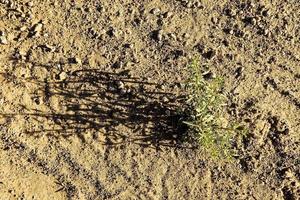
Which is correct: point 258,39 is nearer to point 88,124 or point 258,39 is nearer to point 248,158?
point 248,158

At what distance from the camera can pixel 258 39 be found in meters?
5.27

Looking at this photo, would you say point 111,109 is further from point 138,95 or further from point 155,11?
point 155,11

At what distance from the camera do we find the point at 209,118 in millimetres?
4898

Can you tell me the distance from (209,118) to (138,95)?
66cm

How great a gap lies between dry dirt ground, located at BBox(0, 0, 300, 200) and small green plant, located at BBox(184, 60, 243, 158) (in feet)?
0.32

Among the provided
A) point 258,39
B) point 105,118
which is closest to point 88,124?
point 105,118

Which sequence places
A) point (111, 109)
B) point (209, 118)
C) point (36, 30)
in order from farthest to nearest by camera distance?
point (36, 30)
point (111, 109)
point (209, 118)

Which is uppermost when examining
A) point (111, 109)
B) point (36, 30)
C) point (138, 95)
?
point (36, 30)

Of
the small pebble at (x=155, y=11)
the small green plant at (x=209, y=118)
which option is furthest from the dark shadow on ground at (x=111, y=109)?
the small pebble at (x=155, y=11)

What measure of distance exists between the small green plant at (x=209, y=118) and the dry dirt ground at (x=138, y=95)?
0.10m

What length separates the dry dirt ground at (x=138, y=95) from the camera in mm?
5004

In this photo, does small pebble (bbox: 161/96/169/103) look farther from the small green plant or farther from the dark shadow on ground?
the small green plant

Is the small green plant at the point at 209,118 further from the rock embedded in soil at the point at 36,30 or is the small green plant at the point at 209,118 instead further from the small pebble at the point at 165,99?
the rock embedded in soil at the point at 36,30

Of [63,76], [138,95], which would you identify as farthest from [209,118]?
[63,76]
